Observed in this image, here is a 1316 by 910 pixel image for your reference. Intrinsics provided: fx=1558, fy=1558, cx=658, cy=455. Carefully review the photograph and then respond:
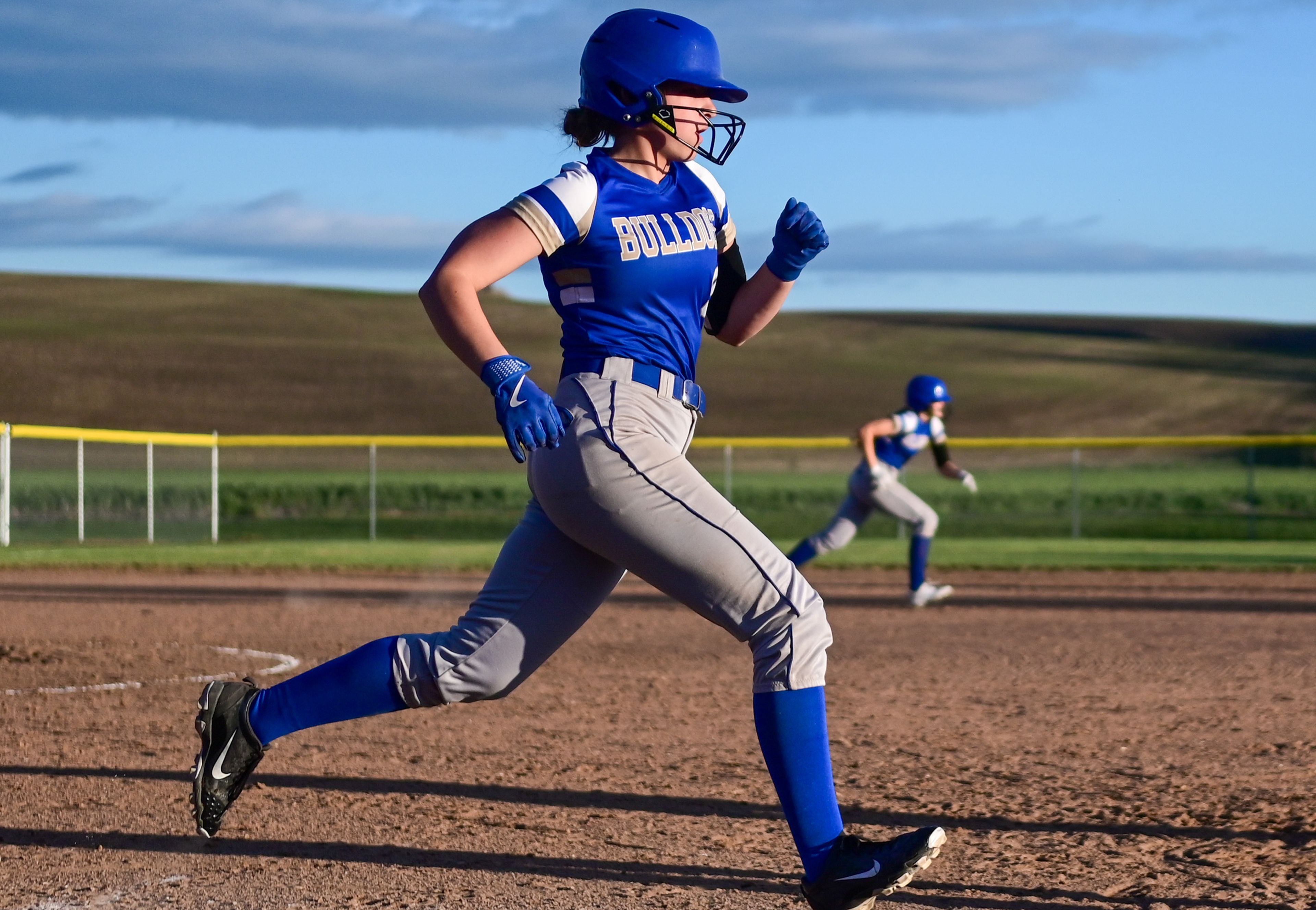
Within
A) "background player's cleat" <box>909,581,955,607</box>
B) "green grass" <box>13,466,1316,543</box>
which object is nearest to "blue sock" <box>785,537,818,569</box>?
"background player's cleat" <box>909,581,955,607</box>

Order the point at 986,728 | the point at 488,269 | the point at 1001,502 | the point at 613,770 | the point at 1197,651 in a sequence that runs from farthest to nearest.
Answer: the point at 1001,502
the point at 1197,651
the point at 986,728
the point at 613,770
the point at 488,269

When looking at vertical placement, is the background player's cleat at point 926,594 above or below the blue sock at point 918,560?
below

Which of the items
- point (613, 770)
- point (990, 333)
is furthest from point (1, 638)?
point (990, 333)

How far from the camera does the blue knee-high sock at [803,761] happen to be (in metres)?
3.33

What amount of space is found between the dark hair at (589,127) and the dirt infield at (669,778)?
1.79 metres

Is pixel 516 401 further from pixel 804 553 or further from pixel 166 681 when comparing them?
pixel 804 553

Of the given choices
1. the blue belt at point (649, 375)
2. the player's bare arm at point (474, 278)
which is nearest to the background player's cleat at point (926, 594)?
the blue belt at point (649, 375)

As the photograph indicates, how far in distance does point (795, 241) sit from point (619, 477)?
34.7 inches

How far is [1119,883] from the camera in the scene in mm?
3805

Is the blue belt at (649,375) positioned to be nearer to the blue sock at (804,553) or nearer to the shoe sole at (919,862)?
the shoe sole at (919,862)

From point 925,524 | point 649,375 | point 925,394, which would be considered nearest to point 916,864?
point 649,375

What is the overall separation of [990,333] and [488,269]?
78501mm

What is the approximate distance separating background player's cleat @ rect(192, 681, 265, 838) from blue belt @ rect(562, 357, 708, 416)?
1121 millimetres

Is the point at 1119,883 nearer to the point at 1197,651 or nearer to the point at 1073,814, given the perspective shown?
the point at 1073,814
